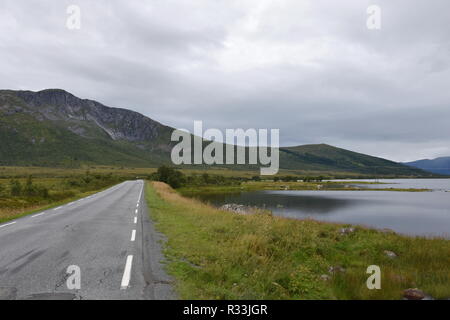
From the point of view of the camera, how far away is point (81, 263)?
7.55m

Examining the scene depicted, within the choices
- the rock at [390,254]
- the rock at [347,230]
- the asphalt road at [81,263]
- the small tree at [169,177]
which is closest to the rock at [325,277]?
the asphalt road at [81,263]

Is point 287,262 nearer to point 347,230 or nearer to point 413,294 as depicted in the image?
point 413,294

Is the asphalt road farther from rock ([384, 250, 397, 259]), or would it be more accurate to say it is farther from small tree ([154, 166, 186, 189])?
small tree ([154, 166, 186, 189])

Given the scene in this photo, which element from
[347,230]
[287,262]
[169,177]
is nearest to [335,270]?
[287,262]

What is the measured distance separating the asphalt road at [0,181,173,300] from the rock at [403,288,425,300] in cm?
588

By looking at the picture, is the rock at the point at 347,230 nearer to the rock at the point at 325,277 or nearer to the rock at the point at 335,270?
the rock at the point at 335,270

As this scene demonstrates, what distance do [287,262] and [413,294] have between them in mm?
3536

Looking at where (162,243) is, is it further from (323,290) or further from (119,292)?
(323,290)

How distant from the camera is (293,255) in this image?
391 inches

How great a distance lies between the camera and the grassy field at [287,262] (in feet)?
21.2

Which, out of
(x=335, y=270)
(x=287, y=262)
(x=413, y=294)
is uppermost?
(x=413, y=294)

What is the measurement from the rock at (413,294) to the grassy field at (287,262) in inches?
5.7

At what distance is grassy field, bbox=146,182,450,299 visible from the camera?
21.2 feet
